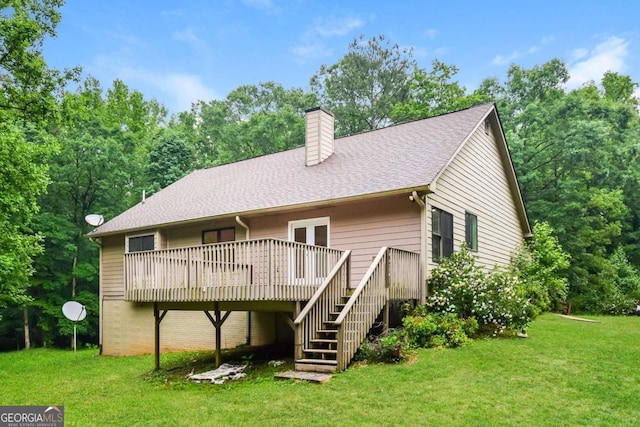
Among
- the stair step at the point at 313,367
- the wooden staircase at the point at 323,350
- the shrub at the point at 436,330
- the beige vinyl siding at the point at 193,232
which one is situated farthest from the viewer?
the beige vinyl siding at the point at 193,232

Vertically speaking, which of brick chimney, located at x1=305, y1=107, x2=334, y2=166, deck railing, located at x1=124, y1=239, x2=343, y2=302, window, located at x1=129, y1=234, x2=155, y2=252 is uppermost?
brick chimney, located at x1=305, y1=107, x2=334, y2=166

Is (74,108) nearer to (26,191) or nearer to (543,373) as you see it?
(26,191)

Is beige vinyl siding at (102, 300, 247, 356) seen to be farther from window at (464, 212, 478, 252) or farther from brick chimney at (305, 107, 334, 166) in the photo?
window at (464, 212, 478, 252)

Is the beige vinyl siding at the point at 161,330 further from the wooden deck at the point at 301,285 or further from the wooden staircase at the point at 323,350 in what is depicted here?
the wooden staircase at the point at 323,350

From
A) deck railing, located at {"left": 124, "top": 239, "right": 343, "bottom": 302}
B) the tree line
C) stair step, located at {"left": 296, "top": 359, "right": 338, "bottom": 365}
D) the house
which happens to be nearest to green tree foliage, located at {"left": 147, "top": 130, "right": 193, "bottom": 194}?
the tree line

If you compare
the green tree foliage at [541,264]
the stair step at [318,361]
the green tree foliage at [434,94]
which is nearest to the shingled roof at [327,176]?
the stair step at [318,361]

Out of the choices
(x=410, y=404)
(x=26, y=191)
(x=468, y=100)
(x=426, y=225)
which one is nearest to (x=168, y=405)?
(x=410, y=404)

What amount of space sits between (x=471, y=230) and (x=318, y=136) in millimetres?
5190

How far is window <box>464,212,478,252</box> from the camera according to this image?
13.0 meters

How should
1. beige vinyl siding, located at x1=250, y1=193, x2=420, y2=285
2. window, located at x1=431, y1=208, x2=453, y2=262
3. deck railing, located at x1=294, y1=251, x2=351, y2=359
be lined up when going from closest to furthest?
deck railing, located at x1=294, y1=251, x2=351, y2=359, beige vinyl siding, located at x1=250, y1=193, x2=420, y2=285, window, located at x1=431, y1=208, x2=453, y2=262

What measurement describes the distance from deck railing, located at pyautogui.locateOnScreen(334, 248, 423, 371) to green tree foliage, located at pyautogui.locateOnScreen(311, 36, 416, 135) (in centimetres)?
2421

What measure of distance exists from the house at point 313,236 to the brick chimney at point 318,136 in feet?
0.13

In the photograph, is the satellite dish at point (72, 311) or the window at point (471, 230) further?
the satellite dish at point (72, 311)

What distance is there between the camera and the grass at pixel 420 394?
18.8 feet
